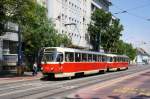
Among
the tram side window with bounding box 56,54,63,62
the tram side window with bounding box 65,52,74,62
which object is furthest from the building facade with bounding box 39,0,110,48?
the tram side window with bounding box 56,54,63,62

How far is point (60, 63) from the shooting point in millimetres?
37156

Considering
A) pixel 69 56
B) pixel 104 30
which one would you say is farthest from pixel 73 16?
pixel 69 56

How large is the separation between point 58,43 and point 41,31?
15.0ft

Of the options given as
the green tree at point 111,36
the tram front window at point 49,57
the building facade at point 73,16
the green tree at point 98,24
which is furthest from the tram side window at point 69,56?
the green tree at point 111,36

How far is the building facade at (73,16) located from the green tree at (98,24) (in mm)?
1155

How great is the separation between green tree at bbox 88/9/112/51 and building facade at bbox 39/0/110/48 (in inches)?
45.5

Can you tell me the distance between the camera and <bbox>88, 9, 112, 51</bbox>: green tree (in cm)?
9206

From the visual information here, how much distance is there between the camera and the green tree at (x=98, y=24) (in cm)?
9206

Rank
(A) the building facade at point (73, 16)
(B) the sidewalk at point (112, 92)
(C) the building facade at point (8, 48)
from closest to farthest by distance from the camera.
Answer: (B) the sidewalk at point (112, 92), (C) the building facade at point (8, 48), (A) the building facade at point (73, 16)

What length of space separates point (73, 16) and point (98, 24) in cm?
1315

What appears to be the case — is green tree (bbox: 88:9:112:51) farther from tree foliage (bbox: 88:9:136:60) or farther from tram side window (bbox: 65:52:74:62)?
tram side window (bbox: 65:52:74:62)

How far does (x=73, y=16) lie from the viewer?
267ft

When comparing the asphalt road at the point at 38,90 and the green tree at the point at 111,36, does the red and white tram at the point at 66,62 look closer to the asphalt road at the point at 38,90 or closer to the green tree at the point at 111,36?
the asphalt road at the point at 38,90

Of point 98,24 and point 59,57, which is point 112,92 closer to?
point 59,57
